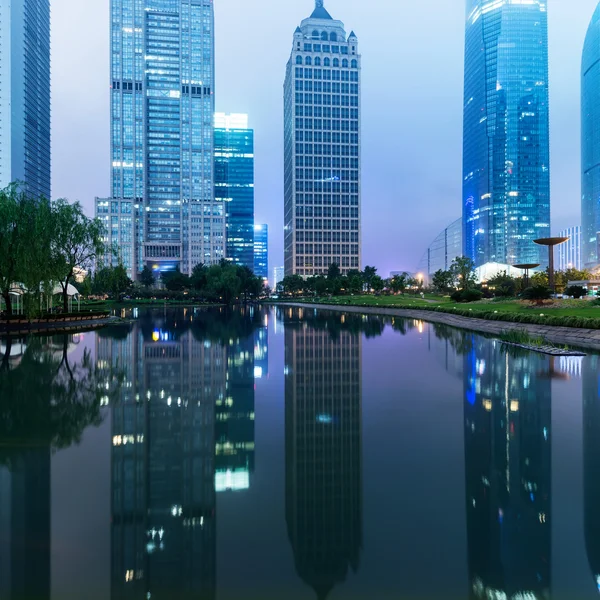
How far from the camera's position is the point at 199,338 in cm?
2528

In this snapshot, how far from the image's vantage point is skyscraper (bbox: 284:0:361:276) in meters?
143

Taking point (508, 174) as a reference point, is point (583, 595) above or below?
below

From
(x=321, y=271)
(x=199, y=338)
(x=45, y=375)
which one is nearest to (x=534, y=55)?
(x=321, y=271)

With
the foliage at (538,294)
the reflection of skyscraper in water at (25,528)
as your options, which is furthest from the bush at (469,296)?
the reflection of skyscraper in water at (25,528)

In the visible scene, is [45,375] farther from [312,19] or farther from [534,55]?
[534,55]

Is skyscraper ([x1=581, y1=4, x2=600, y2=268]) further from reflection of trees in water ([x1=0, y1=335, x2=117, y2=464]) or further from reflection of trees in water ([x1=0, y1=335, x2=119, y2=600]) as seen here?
reflection of trees in water ([x1=0, y1=335, x2=119, y2=600])

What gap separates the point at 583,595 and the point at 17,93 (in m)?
192

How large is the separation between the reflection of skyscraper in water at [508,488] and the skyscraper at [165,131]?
154113 mm

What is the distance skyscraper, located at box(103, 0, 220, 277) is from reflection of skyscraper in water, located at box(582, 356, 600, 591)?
154329 mm

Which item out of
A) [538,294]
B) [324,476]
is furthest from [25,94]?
[324,476]

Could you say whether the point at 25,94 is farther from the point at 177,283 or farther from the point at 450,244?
the point at 450,244

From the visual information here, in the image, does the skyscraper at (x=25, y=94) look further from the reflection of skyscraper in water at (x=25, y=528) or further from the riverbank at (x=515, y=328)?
the reflection of skyscraper in water at (x=25, y=528)

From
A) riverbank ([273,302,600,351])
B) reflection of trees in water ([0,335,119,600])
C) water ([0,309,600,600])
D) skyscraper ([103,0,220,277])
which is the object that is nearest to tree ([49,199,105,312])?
reflection of trees in water ([0,335,119,600])

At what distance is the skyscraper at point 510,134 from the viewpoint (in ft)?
462
